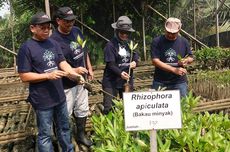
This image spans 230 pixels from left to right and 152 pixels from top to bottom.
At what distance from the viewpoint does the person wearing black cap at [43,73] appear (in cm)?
344

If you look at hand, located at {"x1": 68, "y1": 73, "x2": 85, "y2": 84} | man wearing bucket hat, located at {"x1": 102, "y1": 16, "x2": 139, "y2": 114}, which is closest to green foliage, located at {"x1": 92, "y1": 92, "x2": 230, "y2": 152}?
hand, located at {"x1": 68, "y1": 73, "x2": 85, "y2": 84}

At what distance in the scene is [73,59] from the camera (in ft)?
13.6

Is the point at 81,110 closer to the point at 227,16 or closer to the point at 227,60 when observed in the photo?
the point at 227,60

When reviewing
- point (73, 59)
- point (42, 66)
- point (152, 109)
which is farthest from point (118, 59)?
point (152, 109)

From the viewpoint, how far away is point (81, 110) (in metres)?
4.30

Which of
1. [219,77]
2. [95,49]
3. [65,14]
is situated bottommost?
[219,77]

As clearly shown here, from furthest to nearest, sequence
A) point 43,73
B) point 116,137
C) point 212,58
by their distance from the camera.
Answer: point 212,58, point 43,73, point 116,137

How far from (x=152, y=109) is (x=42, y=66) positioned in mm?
1369

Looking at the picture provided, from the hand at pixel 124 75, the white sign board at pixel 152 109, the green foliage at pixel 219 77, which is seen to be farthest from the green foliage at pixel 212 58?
the white sign board at pixel 152 109

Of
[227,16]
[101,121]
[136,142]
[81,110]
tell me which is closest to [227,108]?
[81,110]

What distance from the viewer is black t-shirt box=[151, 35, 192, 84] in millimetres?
4395

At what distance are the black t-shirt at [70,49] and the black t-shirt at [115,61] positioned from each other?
0.94 ft

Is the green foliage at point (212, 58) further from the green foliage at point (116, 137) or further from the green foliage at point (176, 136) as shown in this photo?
the green foliage at point (116, 137)

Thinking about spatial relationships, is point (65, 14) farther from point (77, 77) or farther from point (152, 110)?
point (152, 110)
